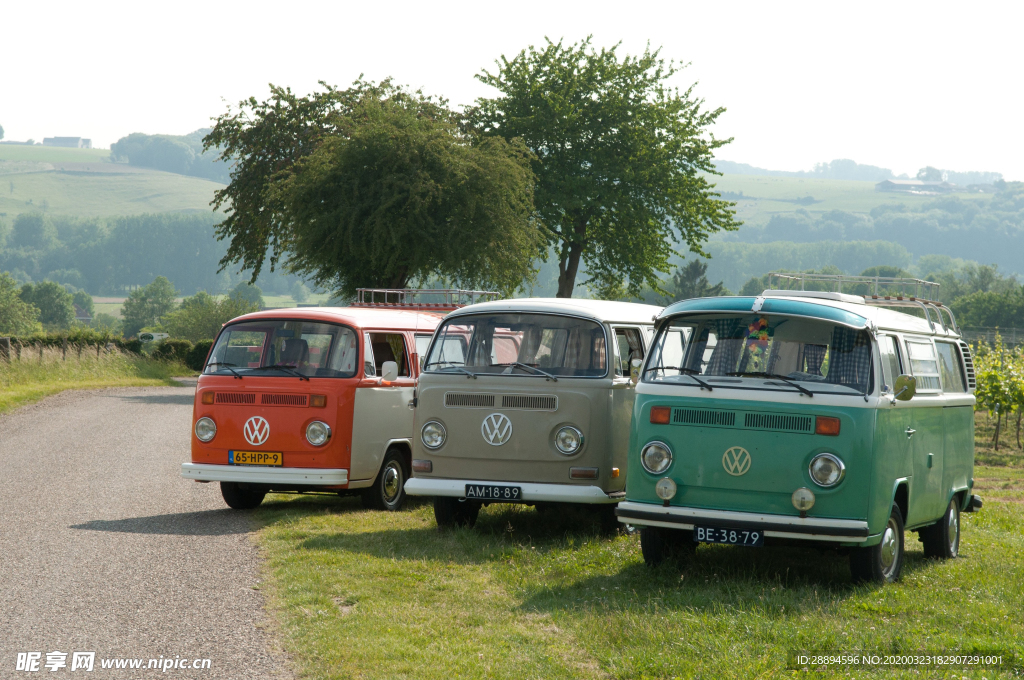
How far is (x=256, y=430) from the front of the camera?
11.0m

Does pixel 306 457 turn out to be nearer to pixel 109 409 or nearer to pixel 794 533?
pixel 794 533

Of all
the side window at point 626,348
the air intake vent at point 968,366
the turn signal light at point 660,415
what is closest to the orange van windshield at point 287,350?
the side window at point 626,348

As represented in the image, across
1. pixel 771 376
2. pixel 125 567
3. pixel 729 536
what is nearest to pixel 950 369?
pixel 771 376

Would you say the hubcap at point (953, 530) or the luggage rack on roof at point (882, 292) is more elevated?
the luggage rack on roof at point (882, 292)

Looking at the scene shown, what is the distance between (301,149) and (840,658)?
32.7 m

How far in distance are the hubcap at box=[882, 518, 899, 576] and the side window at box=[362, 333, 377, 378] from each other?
5.85 m

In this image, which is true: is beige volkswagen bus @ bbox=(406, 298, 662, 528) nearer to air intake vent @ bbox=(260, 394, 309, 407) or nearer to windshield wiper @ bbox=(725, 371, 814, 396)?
air intake vent @ bbox=(260, 394, 309, 407)

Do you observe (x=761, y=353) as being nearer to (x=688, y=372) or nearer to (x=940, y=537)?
(x=688, y=372)

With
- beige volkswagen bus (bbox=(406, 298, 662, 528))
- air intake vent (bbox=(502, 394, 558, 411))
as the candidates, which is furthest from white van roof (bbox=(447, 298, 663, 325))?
air intake vent (bbox=(502, 394, 558, 411))

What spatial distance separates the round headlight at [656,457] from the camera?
7.46 metres

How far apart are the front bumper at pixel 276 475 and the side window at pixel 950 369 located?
609cm

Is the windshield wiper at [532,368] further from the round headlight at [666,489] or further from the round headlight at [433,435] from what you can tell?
the round headlight at [666,489]

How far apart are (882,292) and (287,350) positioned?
670 cm

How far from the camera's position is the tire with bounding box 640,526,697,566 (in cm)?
794
